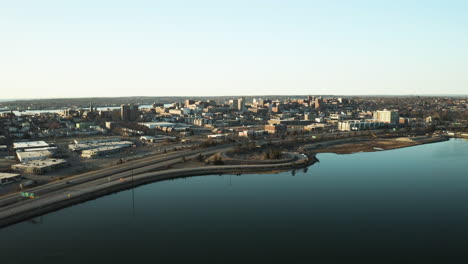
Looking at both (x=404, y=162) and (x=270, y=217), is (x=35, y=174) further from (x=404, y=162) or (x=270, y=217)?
(x=404, y=162)

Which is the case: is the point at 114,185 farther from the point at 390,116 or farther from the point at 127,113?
the point at 390,116

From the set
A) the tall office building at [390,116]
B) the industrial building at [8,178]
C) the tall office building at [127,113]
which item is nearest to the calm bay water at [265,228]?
the industrial building at [8,178]

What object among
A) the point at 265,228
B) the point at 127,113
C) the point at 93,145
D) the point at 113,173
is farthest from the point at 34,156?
the point at 127,113

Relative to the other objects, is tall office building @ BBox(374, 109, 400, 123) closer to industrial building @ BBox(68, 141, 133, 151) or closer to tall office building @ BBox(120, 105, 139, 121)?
industrial building @ BBox(68, 141, 133, 151)

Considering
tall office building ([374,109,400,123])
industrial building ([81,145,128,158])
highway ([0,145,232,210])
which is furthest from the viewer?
tall office building ([374,109,400,123])

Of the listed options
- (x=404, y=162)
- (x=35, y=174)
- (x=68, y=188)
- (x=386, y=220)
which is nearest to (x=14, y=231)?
(x=68, y=188)

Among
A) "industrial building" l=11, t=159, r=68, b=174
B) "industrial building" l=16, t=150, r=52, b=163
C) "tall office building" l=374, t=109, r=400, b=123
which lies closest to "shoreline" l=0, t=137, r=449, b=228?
"industrial building" l=11, t=159, r=68, b=174

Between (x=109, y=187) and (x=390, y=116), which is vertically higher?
(x=390, y=116)
